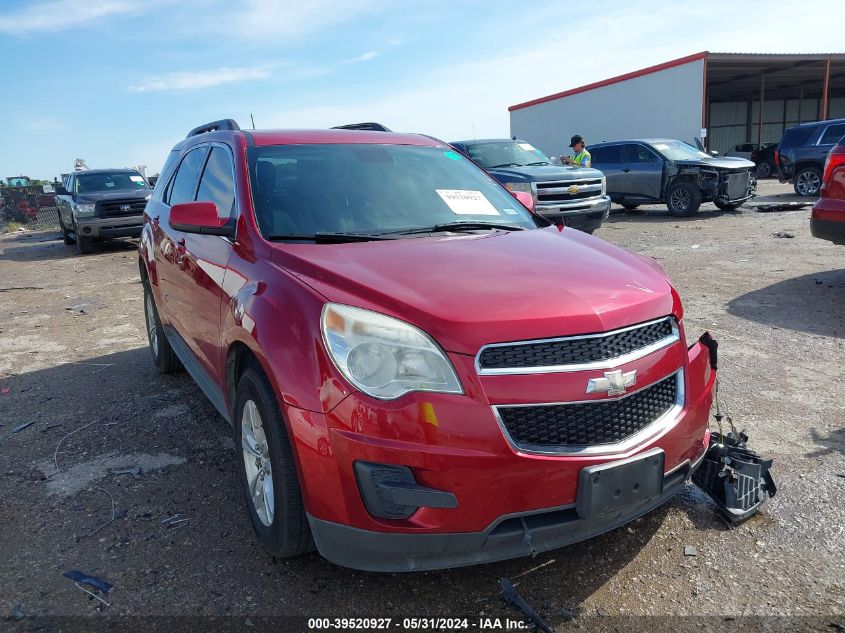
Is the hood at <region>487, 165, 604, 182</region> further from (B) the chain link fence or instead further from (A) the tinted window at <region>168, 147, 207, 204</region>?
(B) the chain link fence

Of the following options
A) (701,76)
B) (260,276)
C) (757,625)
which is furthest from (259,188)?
(701,76)

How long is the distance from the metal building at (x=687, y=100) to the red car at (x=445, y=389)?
24.3 m

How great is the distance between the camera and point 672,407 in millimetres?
2553

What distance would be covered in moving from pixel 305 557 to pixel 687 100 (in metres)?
26.7

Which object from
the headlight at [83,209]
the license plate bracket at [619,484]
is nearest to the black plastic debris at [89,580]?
the license plate bracket at [619,484]

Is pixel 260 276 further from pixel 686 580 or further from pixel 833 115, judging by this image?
pixel 833 115

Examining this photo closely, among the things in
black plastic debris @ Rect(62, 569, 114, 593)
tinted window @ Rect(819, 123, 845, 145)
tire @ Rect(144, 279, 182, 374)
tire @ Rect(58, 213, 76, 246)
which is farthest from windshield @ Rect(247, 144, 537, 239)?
tinted window @ Rect(819, 123, 845, 145)

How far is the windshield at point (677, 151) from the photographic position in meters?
15.0

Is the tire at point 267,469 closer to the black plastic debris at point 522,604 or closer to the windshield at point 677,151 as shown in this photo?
the black plastic debris at point 522,604

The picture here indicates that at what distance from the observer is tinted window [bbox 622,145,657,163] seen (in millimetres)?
15203

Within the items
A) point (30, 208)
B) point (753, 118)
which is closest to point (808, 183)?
point (30, 208)

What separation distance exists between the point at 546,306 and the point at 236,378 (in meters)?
1.47

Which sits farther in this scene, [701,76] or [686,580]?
[701,76]

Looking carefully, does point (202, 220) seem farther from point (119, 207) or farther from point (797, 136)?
point (797, 136)
